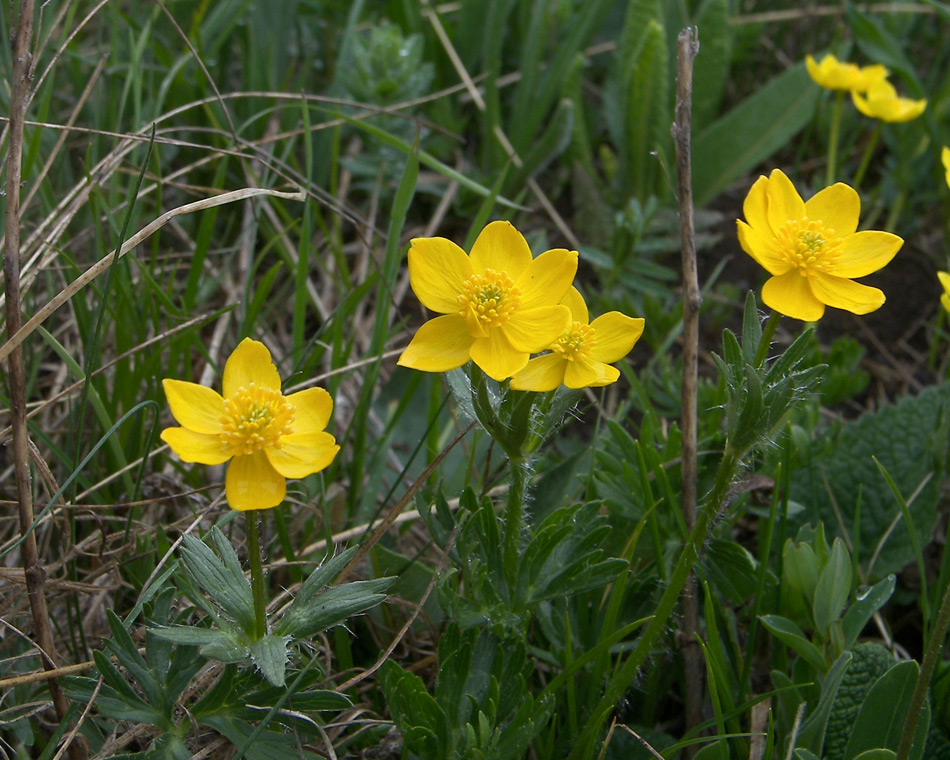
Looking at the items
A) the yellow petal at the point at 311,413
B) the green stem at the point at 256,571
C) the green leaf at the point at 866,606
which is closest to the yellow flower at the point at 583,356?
the yellow petal at the point at 311,413

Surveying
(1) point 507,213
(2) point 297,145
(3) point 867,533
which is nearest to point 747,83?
(1) point 507,213

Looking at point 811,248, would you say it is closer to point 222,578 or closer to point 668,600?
point 668,600

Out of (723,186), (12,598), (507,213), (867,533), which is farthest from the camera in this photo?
(723,186)

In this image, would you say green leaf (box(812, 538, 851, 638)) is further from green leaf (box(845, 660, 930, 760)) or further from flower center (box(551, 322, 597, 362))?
flower center (box(551, 322, 597, 362))

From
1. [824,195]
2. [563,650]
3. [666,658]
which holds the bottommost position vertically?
[666,658]

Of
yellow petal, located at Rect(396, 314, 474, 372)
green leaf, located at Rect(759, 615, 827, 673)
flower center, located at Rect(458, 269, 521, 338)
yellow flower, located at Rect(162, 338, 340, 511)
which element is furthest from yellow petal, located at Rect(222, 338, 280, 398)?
green leaf, located at Rect(759, 615, 827, 673)

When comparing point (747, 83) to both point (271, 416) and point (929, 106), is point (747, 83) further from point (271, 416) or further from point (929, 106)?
point (271, 416)

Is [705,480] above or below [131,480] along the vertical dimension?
above
